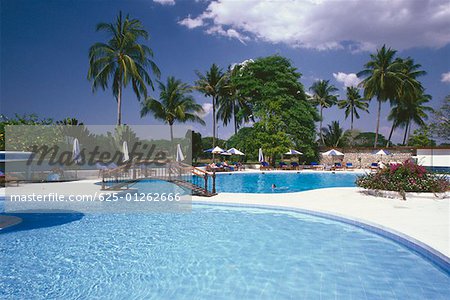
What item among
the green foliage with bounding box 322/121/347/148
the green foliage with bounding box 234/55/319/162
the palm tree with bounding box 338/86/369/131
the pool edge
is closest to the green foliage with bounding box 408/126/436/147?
the palm tree with bounding box 338/86/369/131

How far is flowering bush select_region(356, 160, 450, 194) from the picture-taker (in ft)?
35.4

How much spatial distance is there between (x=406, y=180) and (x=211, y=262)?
932 centimetres

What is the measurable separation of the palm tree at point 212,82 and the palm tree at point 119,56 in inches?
482

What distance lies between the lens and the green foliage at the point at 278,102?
29.1 metres

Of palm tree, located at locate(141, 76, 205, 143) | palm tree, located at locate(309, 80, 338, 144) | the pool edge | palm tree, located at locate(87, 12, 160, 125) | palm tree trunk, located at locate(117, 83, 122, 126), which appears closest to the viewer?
the pool edge

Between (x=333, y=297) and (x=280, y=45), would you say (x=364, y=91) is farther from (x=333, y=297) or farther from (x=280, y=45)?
(x=333, y=297)

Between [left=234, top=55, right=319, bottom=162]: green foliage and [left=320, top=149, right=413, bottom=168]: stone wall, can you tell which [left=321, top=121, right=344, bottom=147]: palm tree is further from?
[left=320, top=149, right=413, bottom=168]: stone wall

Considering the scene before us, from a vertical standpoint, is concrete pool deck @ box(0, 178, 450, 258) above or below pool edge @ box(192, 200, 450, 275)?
above

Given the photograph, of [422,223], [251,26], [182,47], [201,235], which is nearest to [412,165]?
[422,223]

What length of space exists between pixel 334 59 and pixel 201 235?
102 feet

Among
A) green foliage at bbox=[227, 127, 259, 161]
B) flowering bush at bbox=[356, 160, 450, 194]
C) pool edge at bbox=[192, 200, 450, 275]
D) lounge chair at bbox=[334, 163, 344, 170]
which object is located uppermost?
green foliage at bbox=[227, 127, 259, 161]

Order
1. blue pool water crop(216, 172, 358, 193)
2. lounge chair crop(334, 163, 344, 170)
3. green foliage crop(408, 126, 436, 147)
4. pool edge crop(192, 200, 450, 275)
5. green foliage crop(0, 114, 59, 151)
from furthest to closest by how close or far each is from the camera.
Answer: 1. green foliage crop(408, 126, 436, 147)
2. lounge chair crop(334, 163, 344, 170)
3. green foliage crop(0, 114, 59, 151)
4. blue pool water crop(216, 172, 358, 193)
5. pool edge crop(192, 200, 450, 275)

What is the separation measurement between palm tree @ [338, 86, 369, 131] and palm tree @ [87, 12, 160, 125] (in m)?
35.9

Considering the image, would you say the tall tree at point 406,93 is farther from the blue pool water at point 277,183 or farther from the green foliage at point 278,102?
the blue pool water at point 277,183
